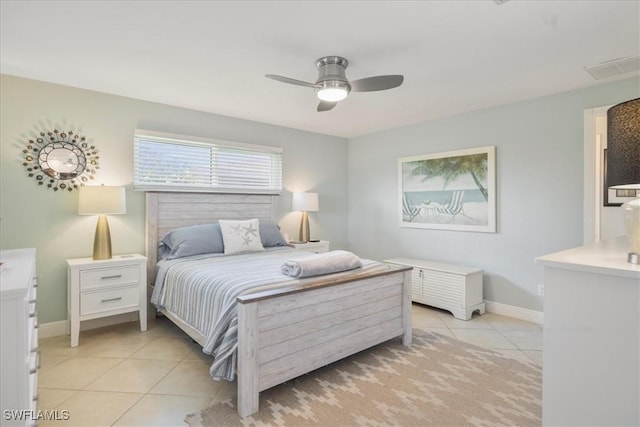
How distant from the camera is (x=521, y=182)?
3484 mm

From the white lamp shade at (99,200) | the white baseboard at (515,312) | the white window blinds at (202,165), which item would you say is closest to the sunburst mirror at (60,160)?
the white lamp shade at (99,200)

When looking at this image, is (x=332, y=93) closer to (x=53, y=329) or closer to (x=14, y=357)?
(x=14, y=357)

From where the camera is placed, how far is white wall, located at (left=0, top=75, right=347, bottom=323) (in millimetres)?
2783

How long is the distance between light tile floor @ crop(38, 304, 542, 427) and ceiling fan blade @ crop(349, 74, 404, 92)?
2318 millimetres

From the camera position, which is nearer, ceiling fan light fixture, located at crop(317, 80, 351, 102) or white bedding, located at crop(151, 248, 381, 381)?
white bedding, located at crop(151, 248, 381, 381)

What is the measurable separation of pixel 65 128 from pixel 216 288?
2273 millimetres

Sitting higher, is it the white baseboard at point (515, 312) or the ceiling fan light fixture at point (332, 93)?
the ceiling fan light fixture at point (332, 93)

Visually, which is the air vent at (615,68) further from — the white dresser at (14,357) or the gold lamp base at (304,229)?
the white dresser at (14,357)

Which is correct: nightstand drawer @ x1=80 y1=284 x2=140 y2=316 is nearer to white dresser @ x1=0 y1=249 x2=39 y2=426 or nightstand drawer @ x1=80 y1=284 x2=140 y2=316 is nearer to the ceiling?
white dresser @ x1=0 y1=249 x2=39 y2=426

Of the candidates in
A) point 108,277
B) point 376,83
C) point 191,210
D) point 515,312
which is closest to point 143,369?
point 108,277

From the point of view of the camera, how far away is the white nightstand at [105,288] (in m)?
2.73

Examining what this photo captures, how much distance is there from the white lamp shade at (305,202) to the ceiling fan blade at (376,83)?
7.17 ft

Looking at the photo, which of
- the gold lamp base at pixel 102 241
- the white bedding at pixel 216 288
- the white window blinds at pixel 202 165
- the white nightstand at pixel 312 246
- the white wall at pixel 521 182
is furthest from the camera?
the white nightstand at pixel 312 246

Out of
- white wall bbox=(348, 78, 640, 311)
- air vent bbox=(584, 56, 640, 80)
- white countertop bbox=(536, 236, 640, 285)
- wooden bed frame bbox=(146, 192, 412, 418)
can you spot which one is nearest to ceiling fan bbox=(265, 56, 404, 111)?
wooden bed frame bbox=(146, 192, 412, 418)
